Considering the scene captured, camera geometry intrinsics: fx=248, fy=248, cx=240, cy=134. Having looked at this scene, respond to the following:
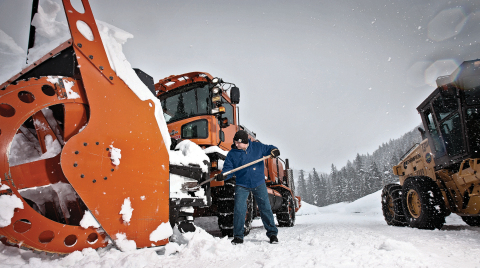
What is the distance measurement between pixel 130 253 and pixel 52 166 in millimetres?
1056

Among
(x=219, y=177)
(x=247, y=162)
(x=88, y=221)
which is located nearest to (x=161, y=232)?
(x=88, y=221)

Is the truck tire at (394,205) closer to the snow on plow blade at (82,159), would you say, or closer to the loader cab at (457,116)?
the loader cab at (457,116)

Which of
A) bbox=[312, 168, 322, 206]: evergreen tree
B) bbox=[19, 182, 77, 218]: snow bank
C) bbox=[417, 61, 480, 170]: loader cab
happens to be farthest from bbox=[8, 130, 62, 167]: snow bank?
bbox=[312, 168, 322, 206]: evergreen tree

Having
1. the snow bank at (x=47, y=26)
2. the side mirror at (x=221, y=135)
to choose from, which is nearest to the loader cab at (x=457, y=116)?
the side mirror at (x=221, y=135)

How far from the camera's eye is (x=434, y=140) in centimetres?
526

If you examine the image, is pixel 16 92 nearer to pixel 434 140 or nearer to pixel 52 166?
pixel 52 166

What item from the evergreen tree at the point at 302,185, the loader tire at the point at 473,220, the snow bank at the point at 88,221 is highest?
the evergreen tree at the point at 302,185

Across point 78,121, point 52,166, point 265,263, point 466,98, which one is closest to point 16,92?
point 78,121

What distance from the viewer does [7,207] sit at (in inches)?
72.0

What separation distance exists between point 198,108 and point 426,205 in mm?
4564

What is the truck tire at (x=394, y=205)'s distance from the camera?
18.6ft

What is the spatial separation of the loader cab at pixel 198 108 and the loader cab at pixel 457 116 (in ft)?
12.6

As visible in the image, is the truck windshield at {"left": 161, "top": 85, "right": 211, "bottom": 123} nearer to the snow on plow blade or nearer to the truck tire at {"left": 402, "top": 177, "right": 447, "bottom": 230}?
the snow on plow blade

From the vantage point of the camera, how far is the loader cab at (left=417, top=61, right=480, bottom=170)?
13.9ft
